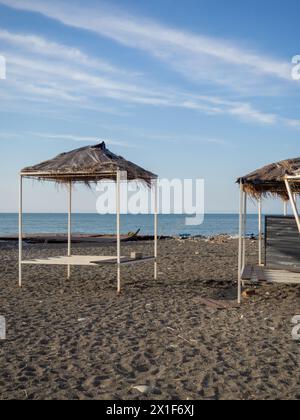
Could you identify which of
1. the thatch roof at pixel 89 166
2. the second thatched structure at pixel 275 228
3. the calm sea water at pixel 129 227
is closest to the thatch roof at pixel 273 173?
the second thatched structure at pixel 275 228

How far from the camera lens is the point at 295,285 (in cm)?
989

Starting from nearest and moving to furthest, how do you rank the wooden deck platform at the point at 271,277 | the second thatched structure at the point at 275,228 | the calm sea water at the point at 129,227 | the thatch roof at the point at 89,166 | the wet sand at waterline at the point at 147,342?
the wet sand at waterline at the point at 147,342, the wooden deck platform at the point at 271,277, the second thatched structure at the point at 275,228, the thatch roof at the point at 89,166, the calm sea water at the point at 129,227

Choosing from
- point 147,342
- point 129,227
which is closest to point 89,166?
point 147,342

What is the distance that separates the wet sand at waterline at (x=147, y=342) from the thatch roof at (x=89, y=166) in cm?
216

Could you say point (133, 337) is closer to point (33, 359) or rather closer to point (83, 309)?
point (33, 359)

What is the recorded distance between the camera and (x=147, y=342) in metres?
5.82

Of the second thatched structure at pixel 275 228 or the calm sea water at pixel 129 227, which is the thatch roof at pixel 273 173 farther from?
the calm sea water at pixel 129 227

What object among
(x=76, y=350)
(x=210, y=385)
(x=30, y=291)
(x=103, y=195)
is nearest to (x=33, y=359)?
(x=76, y=350)

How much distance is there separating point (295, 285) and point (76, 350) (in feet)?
18.8

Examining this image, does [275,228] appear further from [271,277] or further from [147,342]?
[147,342]

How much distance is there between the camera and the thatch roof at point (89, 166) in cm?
911

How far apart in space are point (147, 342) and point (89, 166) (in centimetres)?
423

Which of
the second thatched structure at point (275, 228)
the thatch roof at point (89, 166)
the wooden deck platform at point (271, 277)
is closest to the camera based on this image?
the wooden deck platform at point (271, 277)
